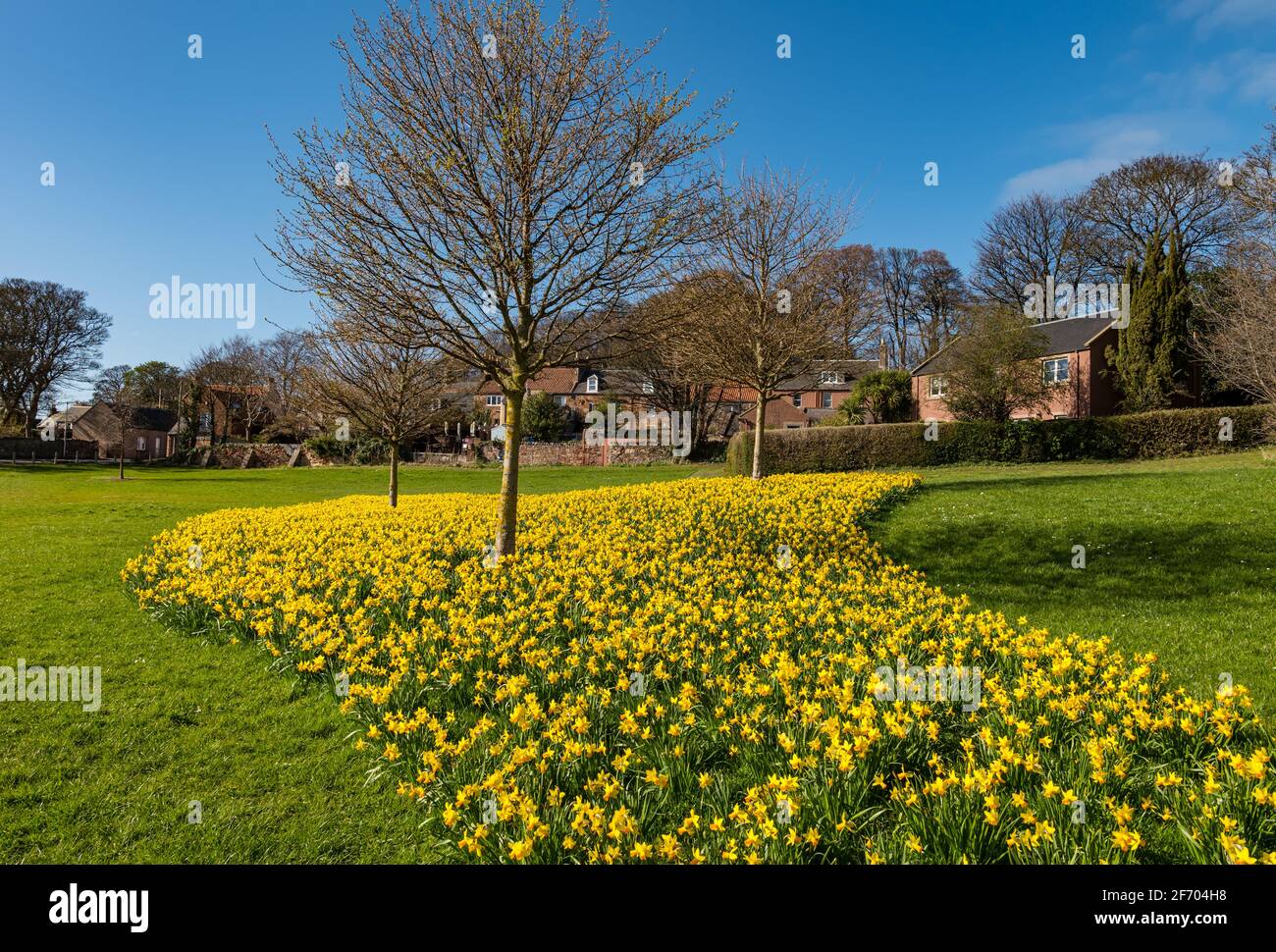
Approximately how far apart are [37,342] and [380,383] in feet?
185

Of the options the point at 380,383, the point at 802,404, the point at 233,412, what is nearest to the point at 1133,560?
the point at 380,383

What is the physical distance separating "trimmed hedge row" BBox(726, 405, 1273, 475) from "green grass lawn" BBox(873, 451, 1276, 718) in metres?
12.6

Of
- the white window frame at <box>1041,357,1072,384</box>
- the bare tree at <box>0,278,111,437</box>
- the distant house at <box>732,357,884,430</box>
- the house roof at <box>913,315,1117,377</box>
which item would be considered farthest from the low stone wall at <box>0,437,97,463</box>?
the white window frame at <box>1041,357,1072,384</box>

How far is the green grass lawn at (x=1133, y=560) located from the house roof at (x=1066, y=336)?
2284 cm

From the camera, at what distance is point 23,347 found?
169ft

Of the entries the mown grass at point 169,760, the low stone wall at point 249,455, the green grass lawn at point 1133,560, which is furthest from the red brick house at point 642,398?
the mown grass at point 169,760

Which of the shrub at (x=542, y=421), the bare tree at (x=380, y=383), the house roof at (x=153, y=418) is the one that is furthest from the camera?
the house roof at (x=153, y=418)

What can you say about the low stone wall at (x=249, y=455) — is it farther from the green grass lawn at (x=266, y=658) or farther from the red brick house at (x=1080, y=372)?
the red brick house at (x=1080, y=372)

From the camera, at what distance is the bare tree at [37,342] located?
165 ft

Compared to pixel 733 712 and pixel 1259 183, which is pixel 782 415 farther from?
pixel 733 712

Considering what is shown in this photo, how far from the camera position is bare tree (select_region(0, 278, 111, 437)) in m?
50.4

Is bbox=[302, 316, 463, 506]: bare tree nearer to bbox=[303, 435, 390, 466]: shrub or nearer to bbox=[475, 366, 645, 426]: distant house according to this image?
bbox=[303, 435, 390, 466]: shrub

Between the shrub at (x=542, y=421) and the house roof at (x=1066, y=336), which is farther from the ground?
the house roof at (x=1066, y=336)

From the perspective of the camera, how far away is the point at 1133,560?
9.45 m
